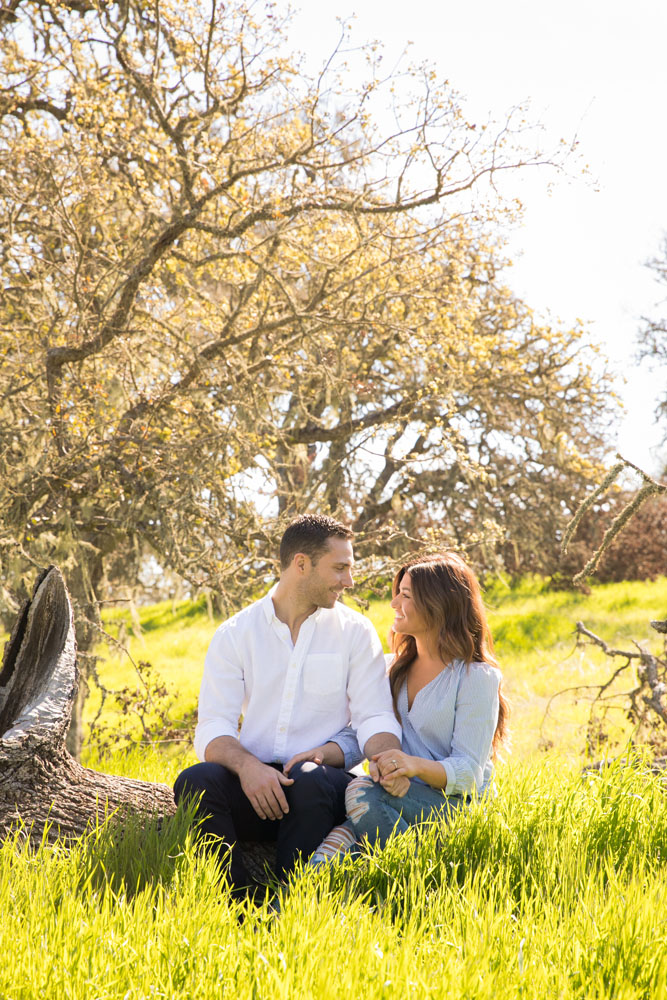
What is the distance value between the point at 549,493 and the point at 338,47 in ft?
23.8

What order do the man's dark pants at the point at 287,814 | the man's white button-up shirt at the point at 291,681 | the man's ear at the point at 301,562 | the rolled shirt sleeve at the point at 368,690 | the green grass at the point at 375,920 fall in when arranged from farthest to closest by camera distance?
the man's ear at the point at 301,562
the man's white button-up shirt at the point at 291,681
the rolled shirt sleeve at the point at 368,690
the man's dark pants at the point at 287,814
the green grass at the point at 375,920

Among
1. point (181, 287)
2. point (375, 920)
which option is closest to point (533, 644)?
point (181, 287)

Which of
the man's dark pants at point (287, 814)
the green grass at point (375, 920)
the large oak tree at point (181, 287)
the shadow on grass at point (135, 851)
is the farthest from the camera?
the large oak tree at point (181, 287)

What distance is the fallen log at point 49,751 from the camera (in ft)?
11.0

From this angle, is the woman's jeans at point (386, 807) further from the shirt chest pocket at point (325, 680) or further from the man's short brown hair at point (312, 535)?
the man's short brown hair at point (312, 535)

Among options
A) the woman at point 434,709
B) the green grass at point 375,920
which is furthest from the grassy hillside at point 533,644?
the green grass at point 375,920

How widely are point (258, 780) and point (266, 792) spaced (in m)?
0.06

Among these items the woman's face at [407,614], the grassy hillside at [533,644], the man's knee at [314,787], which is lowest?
the grassy hillside at [533,644]

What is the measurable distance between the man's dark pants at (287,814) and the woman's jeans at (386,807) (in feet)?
0.35

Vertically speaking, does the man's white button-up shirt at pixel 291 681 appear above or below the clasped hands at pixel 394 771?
above

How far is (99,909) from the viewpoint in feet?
8.91

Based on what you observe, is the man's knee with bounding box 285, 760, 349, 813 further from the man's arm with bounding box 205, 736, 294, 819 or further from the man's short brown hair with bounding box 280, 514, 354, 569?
the man's short brown hair with bounding box 280, 514, 354, 569

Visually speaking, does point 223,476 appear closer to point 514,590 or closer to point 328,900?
point 328,900

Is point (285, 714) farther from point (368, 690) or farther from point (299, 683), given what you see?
point (368, 690)
